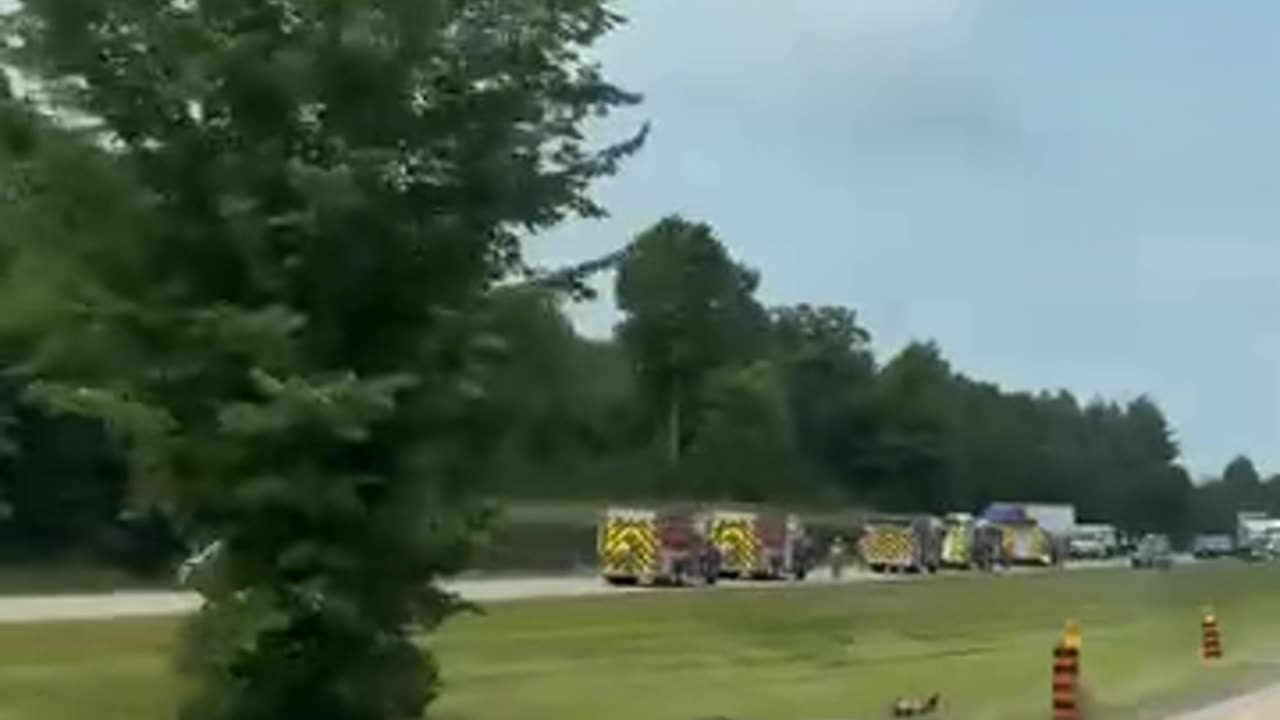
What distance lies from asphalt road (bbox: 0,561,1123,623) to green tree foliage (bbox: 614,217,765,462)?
80244mm

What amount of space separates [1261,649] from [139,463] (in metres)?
39.7

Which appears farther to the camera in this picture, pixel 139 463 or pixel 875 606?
pixel 875 606

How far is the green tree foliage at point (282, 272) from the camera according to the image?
688 inches

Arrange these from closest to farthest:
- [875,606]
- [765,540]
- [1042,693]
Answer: [1042,693], [875,606], [765,540]

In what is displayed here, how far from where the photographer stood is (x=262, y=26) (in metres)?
17.5

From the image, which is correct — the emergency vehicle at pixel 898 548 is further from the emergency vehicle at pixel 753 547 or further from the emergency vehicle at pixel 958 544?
the emergency vehicle at pixel 753 547

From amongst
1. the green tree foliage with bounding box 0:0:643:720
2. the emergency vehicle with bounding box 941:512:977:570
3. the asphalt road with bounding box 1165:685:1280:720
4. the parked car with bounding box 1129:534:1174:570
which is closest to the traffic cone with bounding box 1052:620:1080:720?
the asphalt road with bounding box 1165:685:1280:720

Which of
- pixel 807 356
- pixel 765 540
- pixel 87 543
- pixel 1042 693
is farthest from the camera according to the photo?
pixel 807 356

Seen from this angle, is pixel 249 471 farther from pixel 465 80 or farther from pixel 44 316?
pixel 465 80

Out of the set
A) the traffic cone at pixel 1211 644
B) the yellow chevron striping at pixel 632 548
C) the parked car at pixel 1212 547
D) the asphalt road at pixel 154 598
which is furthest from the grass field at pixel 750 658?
the parked car at pixel 1212 547

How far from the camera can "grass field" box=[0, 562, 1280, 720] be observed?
32062mm

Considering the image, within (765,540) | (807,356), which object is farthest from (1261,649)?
(807,356)

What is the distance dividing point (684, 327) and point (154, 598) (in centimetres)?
11497

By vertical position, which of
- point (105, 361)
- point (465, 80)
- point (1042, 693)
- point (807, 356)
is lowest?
point (1042, 693)
